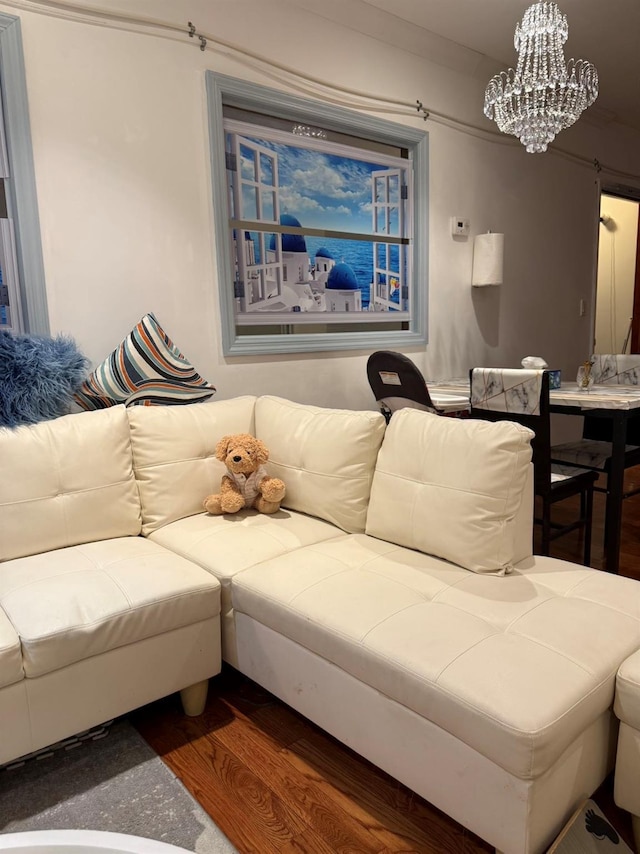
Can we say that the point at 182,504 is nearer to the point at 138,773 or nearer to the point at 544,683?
the point at 138,773

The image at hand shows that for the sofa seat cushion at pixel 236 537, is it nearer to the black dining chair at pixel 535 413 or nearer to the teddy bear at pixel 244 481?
the teddy bear at pixel 244 481

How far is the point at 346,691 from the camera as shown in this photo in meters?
1.49

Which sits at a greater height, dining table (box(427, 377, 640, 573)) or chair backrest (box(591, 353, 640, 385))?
chair backrest (box(591, 353, 640, 385))

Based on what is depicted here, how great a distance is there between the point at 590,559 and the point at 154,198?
2651 mm

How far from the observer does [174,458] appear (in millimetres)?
2238

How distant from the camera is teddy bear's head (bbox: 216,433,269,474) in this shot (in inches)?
86.3

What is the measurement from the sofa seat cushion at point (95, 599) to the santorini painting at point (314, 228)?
4.79 ft

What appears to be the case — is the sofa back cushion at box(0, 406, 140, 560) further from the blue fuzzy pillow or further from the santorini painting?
the santorini painting

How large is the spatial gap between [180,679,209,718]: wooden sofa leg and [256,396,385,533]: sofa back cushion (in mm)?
693

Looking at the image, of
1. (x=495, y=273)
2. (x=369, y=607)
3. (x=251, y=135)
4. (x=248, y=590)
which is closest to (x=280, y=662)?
(x=248, y=590)

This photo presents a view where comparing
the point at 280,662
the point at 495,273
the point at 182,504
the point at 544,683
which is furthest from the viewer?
the point at 495,273

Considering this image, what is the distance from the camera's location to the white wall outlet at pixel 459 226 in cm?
377

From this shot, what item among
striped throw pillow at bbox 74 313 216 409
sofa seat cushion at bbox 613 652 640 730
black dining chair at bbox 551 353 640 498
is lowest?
sofa seat cushion at bbox 613 652 640 730

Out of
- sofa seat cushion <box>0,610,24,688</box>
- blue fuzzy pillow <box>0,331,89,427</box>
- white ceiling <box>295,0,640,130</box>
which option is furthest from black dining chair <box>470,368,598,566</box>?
white ceiling <box>295,0,640,130</box>
